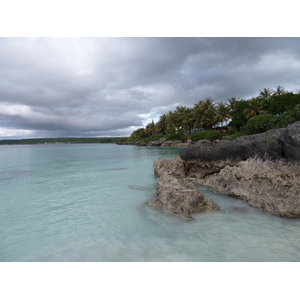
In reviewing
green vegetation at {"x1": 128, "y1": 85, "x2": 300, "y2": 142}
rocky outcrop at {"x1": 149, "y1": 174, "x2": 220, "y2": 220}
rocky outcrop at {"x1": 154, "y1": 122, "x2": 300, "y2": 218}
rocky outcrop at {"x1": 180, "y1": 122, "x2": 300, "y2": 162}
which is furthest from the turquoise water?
green vegetation at {"x1": 128, "y1": 85, "x2": 300, "y2": 142}

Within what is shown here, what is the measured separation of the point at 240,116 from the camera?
42.8 metres

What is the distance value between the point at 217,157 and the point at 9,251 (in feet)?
30.1

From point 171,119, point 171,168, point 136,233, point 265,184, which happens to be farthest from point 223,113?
point 136,233

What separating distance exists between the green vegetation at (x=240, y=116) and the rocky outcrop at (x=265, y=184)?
21979 millimetres

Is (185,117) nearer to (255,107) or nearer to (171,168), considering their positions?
(255,107)

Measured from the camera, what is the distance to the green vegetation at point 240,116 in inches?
1256

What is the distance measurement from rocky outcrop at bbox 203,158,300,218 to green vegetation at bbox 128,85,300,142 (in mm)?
21979

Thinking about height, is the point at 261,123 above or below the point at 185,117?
below

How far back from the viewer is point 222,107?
152 feet

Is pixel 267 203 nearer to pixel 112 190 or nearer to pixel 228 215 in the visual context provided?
pixel 228 215

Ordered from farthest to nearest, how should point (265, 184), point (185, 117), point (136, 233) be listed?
point (185, 117) → point (265, 184) → point (136, 233)

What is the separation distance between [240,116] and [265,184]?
40443mm

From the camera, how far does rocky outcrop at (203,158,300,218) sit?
18.2ft

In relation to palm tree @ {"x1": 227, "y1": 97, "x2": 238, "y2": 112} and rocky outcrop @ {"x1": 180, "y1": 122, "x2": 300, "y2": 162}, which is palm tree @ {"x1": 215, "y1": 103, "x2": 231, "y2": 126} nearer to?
palm tree @ {"x1": 227, "y1": 97, "x2": 238, "y2": 112}
